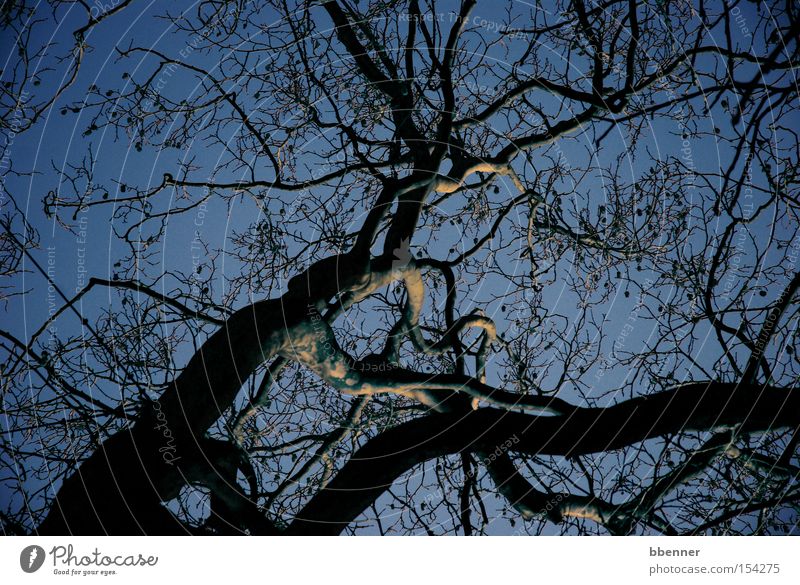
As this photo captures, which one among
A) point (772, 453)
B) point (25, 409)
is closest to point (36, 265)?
point (25, 409)

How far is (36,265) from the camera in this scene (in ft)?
21.2

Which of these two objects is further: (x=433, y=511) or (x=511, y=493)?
(x=433, y=511)

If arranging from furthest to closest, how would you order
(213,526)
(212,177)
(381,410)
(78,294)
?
(381,410)
(212,177)
(78,294)
(213,526)

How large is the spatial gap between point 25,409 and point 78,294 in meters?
1.15

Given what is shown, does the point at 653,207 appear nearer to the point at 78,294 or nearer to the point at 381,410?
→ the point at 381,410

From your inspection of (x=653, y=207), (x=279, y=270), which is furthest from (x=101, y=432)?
(x=653, y=207)

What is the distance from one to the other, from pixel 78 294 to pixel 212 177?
5.72 feet

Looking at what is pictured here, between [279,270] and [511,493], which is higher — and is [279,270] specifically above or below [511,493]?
above

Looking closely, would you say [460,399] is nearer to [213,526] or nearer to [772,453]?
[213,526]
